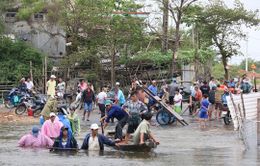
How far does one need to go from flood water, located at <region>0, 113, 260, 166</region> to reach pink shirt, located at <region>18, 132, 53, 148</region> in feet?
0.97

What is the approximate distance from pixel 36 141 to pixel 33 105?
10.4 meters

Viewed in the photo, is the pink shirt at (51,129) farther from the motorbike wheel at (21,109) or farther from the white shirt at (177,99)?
the motorbike wheel at (21,109)

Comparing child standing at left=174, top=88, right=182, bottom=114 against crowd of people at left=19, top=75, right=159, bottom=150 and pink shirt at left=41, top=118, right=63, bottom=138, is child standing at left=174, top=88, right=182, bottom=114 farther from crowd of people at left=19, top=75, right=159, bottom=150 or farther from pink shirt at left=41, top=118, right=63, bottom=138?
pink shirt at left=41, top=118, right=63, bottom=138

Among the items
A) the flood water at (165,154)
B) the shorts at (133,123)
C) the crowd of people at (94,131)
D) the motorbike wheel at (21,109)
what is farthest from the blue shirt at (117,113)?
the motorbike wheel at (21,109)

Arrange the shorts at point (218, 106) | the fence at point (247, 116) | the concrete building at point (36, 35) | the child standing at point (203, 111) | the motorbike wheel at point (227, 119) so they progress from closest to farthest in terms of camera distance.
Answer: the fence at point (247, 116), the child standing at point (203, 111), the motorbike wheel at point (227, 119), the shorts at point (218, 106), the concrete building at point (36, 35)

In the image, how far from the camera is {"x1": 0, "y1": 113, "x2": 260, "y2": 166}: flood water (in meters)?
14.2

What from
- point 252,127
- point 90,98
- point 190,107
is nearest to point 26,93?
point 90,98

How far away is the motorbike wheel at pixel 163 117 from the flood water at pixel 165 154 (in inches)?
132

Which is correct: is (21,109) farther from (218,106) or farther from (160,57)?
(160,57)

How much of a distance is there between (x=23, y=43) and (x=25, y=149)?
80.7ft

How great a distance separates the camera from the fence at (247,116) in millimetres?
16141

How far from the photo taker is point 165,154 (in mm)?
15758

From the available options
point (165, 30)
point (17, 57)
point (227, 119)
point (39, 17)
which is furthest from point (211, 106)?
point (39, 17)

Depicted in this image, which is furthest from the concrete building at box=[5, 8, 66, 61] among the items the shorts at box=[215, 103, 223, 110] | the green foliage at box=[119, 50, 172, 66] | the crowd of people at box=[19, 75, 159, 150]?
the crowd of people at box=[19, 75, 159, 150]
